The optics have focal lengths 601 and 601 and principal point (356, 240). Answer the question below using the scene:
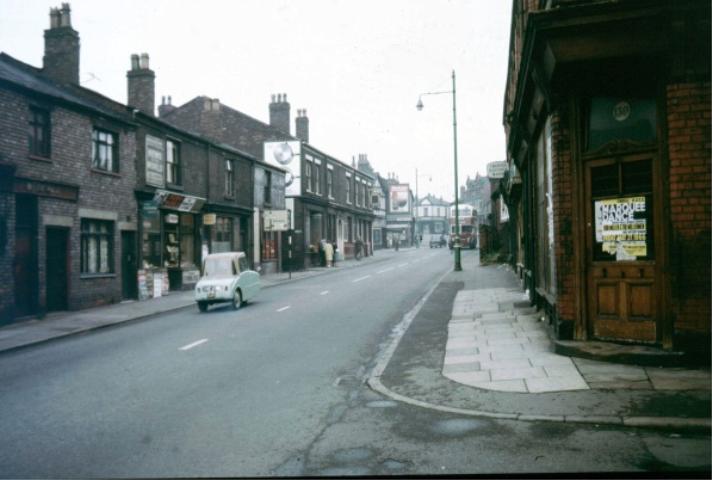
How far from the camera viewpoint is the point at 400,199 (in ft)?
349

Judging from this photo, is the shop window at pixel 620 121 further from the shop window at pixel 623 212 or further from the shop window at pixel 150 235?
the shop window at pixel 150 235

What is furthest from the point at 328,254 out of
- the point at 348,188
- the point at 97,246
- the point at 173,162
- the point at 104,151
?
the point at 97,246

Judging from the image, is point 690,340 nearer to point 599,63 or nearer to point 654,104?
point 654,104

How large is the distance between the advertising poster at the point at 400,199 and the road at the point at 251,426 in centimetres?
9519

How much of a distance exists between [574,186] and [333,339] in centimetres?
527

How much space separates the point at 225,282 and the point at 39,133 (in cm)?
661

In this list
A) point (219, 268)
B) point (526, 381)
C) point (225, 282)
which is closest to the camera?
point (526, 381)

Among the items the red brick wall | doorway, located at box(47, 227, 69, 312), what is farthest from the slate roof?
the red brick wall

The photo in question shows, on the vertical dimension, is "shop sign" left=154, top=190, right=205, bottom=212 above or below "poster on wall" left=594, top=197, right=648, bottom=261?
above

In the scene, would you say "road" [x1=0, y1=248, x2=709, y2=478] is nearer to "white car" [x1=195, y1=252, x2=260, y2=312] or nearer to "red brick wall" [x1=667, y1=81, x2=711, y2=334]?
"red brick wall" [x1=667, y1=81, x2=711, y2=334]

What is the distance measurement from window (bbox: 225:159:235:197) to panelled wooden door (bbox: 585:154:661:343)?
22.9 metres

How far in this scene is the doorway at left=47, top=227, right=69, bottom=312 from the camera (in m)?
17.4

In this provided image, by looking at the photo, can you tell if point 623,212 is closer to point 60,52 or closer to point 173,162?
point 60,52

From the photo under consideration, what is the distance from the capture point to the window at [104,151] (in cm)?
1928
